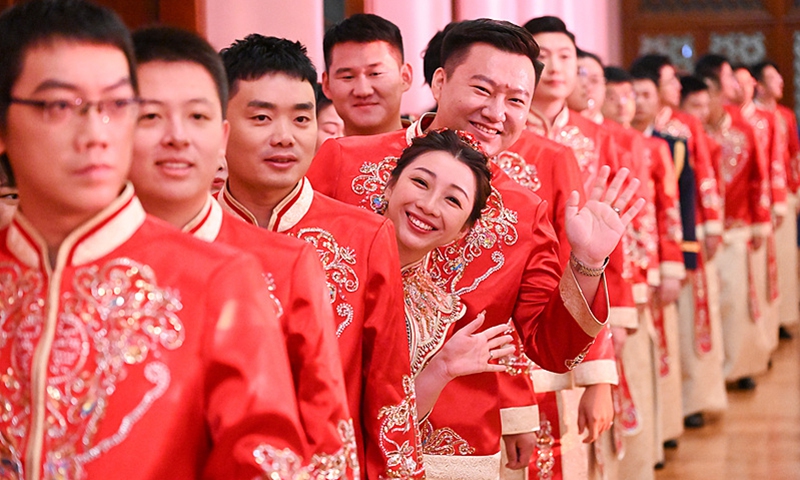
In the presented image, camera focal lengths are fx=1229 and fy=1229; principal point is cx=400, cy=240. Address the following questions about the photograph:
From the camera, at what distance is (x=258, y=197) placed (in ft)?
6.56

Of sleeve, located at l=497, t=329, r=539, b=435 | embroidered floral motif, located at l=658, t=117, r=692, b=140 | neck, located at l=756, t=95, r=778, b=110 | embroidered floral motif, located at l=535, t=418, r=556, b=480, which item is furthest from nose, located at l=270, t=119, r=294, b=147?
neck, located at l=756, t=95, r=778, b=110

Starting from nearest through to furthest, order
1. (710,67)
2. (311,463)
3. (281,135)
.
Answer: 1. (311,463)
2. (281,135)
3. (710,67)

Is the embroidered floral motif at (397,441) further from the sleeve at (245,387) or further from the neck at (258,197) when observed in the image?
the sleeve at (245,387)

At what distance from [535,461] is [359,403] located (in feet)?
4.07

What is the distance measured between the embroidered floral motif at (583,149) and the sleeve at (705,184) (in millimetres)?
1871

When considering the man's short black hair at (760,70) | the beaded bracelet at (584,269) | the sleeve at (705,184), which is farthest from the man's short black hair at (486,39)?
the man's short black hair at (760,70)

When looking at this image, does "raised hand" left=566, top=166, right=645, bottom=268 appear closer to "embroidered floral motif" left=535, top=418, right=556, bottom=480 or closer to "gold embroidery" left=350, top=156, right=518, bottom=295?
"gold embroidery" left=350, top=156, right=518, bottom=295

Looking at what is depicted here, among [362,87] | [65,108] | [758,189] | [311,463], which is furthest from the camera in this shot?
[758,189]

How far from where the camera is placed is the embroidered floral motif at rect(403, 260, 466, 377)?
225 cm

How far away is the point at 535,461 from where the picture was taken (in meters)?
3.15

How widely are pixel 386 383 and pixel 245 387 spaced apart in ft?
2.07

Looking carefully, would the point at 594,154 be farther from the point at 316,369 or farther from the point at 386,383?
the point at 316,369

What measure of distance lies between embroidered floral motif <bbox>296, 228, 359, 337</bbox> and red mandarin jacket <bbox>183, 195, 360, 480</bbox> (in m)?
0.31

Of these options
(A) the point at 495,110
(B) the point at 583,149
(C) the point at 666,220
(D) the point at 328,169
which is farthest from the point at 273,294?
(C) the point at 666,220
